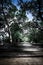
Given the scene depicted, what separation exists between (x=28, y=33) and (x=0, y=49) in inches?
30.5

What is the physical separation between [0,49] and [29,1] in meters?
1.36

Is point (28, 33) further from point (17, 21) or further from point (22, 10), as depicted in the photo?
point (22, 10)

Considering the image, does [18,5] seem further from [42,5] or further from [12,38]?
[12,38]

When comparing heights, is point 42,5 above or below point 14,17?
above

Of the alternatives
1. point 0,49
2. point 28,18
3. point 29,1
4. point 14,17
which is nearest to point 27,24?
point 28,18

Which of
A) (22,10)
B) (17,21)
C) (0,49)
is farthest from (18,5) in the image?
(0,49)

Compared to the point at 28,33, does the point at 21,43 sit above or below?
below

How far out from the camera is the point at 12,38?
2.77 metres

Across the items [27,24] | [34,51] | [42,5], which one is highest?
[42,5]

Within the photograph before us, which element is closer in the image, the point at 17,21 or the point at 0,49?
the point at 0,49

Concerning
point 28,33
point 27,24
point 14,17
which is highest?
point 14,17

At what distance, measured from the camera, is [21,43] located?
2.68 metres

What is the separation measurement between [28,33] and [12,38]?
0.42 meters

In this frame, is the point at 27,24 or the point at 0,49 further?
the point at 27,24
